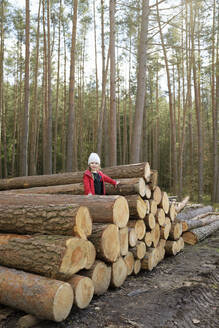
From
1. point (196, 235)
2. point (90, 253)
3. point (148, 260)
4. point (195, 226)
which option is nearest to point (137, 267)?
point (148, 260)

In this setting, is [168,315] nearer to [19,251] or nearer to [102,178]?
[19,251]

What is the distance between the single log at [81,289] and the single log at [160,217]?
2.28m

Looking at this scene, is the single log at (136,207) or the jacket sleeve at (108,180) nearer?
the single log at (136,207)

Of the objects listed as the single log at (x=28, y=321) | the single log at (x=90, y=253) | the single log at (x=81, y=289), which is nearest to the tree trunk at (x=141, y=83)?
the single log at (x=90, y=253)

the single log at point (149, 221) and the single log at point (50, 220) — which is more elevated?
the single log at point (50, 220)

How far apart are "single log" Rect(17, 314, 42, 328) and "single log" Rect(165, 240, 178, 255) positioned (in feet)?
10.9

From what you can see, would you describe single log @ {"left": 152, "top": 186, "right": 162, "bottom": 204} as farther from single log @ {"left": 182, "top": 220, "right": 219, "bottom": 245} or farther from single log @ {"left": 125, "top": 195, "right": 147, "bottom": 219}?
single log @ {"left": 182, "top": 220, "right": 219, "bottom": 245}

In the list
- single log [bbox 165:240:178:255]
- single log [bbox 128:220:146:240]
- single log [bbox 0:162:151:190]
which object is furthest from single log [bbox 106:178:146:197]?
single log [bbox 165:240:178:255]

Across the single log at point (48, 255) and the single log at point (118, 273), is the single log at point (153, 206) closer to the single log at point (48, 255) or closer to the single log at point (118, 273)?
the single log at point (118, 273)

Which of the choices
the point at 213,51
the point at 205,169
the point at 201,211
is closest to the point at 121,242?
the point at 201,211

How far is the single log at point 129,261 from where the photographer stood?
437 centimetres

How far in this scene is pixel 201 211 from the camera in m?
9.01

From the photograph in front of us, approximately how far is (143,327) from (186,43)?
1481cm

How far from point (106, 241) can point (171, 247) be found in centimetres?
240
